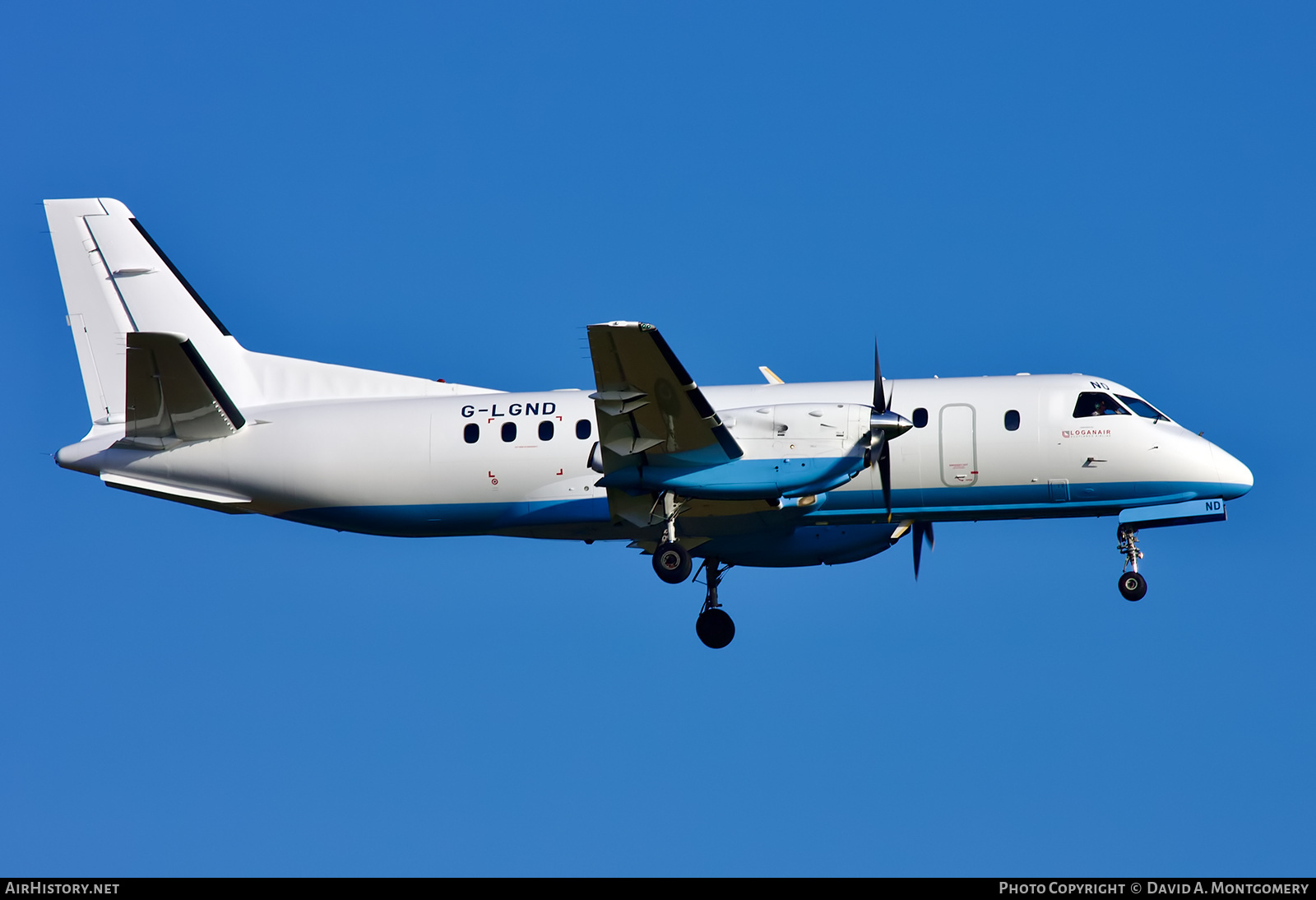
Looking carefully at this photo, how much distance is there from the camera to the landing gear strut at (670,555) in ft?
67.0

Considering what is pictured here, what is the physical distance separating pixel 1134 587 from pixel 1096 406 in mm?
2691

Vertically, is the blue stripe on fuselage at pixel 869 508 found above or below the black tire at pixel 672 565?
above

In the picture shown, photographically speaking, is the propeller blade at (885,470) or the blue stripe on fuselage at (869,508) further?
the blue stripe on fuselage at (869,508)

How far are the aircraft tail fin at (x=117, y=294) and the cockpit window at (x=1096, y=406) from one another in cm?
1302

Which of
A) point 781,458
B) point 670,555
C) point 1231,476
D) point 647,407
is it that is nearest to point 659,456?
point 647,407

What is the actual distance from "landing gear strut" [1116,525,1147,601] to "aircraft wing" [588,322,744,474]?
19.5 feet

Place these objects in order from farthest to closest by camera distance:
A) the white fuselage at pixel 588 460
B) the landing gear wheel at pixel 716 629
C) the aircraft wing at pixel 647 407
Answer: the landing gear wheel at pixel 716 629
the white fuselage at pixel 588 460
the aircraft wing at pixel 647 407

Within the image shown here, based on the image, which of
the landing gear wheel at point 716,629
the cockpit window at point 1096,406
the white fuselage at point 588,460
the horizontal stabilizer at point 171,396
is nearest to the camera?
the horizontal stabilizer at point 171,396

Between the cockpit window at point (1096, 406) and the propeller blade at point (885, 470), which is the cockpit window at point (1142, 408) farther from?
the propeller blade at point (885, 470)

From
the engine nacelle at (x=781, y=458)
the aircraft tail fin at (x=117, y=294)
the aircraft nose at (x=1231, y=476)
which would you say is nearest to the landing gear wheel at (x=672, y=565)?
the engine nacelle at (x=781, y=458)

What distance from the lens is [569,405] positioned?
→ 21.9 meters

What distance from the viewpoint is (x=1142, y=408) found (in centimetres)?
2150
